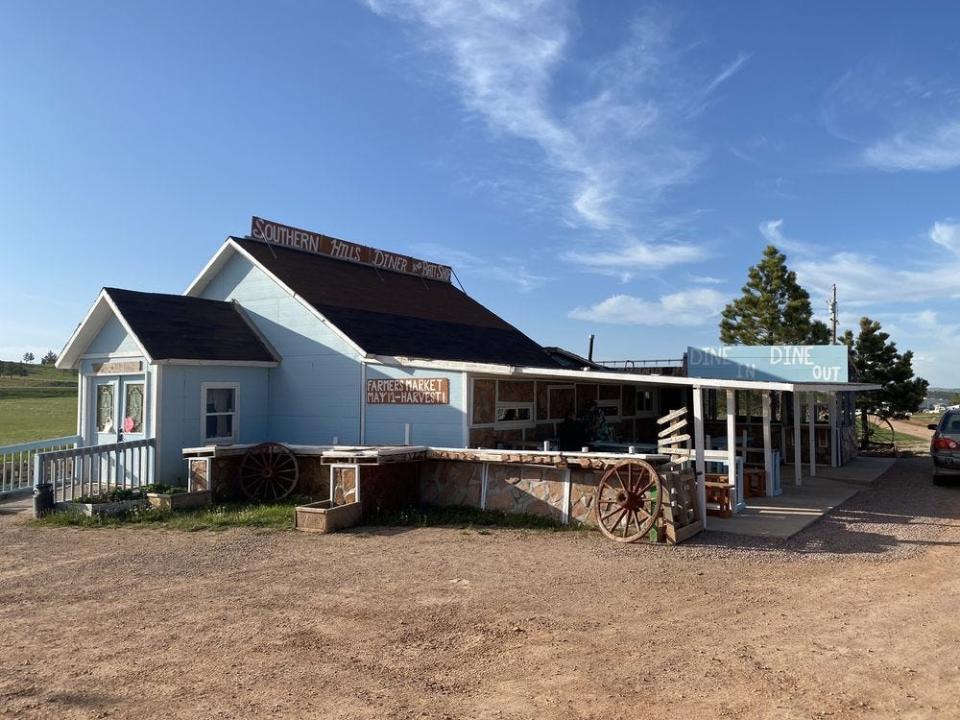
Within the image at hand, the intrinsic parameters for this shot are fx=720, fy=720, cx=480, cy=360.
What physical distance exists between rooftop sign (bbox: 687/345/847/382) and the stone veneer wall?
32.6 feet

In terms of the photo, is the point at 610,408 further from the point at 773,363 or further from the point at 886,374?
the point at 886,374

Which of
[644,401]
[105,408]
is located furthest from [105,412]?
[644,401]

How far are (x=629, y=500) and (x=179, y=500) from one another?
805cm

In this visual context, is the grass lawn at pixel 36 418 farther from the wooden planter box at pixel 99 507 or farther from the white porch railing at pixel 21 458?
the wooden planter box at pixel 99 507

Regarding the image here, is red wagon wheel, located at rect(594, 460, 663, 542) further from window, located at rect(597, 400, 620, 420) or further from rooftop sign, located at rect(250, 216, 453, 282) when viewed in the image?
rooftop sign, located at rect(250, 216, 453, 282)

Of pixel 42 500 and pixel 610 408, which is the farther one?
pixel 610 408

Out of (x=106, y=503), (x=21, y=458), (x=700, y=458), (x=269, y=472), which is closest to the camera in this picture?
(x=700, y=458)

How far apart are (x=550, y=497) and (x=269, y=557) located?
15.0 feet

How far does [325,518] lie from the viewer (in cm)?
1106

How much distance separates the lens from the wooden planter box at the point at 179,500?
12.9 meters

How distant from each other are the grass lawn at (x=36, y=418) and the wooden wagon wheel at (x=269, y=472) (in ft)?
54.9

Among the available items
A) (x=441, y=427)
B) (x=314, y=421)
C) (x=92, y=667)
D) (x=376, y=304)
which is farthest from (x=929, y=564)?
(x=376, y=304)

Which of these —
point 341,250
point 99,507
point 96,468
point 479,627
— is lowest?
point 479,627

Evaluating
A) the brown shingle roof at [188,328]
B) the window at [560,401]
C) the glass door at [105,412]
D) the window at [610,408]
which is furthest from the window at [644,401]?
the glass door at [105,412]
